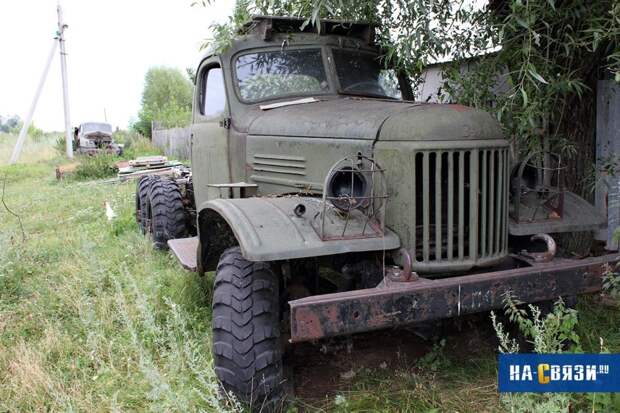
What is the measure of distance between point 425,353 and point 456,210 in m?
1.20

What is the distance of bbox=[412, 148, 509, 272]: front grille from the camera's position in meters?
3.00

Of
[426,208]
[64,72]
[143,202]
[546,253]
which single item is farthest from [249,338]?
[64,72]

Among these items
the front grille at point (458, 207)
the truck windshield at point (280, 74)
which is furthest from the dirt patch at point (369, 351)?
the truck windshield at point (280, 74)

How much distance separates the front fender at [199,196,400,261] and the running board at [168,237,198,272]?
929 mm

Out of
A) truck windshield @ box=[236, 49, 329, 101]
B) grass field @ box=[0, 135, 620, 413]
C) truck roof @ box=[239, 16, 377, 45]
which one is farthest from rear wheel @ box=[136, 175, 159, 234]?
truck roof @ box=[239, 16, 377, 45]

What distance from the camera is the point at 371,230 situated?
10.0 ft

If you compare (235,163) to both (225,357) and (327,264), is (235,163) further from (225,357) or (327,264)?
(225,357)

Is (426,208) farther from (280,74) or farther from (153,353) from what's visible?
(153,353)

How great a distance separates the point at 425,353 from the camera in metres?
3.82

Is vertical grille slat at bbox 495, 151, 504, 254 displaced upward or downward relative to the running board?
upward

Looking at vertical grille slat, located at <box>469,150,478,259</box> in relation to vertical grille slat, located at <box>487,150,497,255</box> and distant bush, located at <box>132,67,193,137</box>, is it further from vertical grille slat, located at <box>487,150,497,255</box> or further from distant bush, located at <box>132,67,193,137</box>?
distant bush, located at <box>132,67,193,137</box>

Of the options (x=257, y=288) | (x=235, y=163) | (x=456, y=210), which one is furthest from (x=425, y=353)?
(x=235, y=163)

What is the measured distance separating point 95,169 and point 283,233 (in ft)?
47.2

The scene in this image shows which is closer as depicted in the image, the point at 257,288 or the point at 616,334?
the point at 257,288
